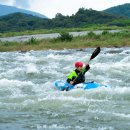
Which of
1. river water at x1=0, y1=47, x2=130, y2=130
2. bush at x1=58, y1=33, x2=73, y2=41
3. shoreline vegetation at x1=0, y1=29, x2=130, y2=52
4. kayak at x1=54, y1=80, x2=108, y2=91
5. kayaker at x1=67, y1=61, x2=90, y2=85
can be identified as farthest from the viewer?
bush at x1=58, y1=33, x2=73, y2=41

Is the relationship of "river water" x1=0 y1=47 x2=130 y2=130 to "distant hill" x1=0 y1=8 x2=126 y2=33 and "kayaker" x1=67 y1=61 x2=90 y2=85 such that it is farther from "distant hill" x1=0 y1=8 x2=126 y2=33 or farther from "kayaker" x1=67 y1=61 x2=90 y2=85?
"distant hill" x1=0 y1=8 x2=126 y2=33

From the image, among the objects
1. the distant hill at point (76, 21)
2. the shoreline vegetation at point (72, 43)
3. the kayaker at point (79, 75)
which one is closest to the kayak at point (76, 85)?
the kayaker at point (79, 75)

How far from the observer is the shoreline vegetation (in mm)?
33781

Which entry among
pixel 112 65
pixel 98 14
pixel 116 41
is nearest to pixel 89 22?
pixel 98 14

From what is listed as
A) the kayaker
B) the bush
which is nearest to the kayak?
the kayaker

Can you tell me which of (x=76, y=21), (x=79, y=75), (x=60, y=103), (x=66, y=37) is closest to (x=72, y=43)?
(x=66, y=37)

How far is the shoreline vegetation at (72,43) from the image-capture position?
33781mm

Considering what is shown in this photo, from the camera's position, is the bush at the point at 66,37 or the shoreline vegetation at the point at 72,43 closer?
the shoreline vegetation at the point at 72,43

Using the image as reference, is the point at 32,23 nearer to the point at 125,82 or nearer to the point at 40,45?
the point at 40,45

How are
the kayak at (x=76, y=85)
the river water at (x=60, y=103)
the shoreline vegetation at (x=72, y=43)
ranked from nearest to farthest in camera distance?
the river water at (x=60, y=103)
the kayak at (x=76, y=85)
the shoreline vegetation at (x=72, y=43)

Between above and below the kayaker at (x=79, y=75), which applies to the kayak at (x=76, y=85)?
below

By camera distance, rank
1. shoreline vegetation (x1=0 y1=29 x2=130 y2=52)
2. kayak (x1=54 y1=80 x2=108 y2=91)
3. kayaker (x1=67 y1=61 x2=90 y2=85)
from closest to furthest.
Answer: kayak (x1=54 y1=80 x2=108 y2=91) < kayaker (x1=67 y1=61 x2=90 y2=85) < shoreline vegetation (x1=0 y1=29 x2=130 y2=52)

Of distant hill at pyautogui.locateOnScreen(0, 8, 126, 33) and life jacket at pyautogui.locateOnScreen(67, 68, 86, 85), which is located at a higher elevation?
distant hill at pyautogui.locateOnScreen(0, 8, 126, 33)

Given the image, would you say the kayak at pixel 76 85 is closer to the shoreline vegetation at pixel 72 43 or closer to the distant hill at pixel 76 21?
the shoreline vegetation at pixel 72 43
